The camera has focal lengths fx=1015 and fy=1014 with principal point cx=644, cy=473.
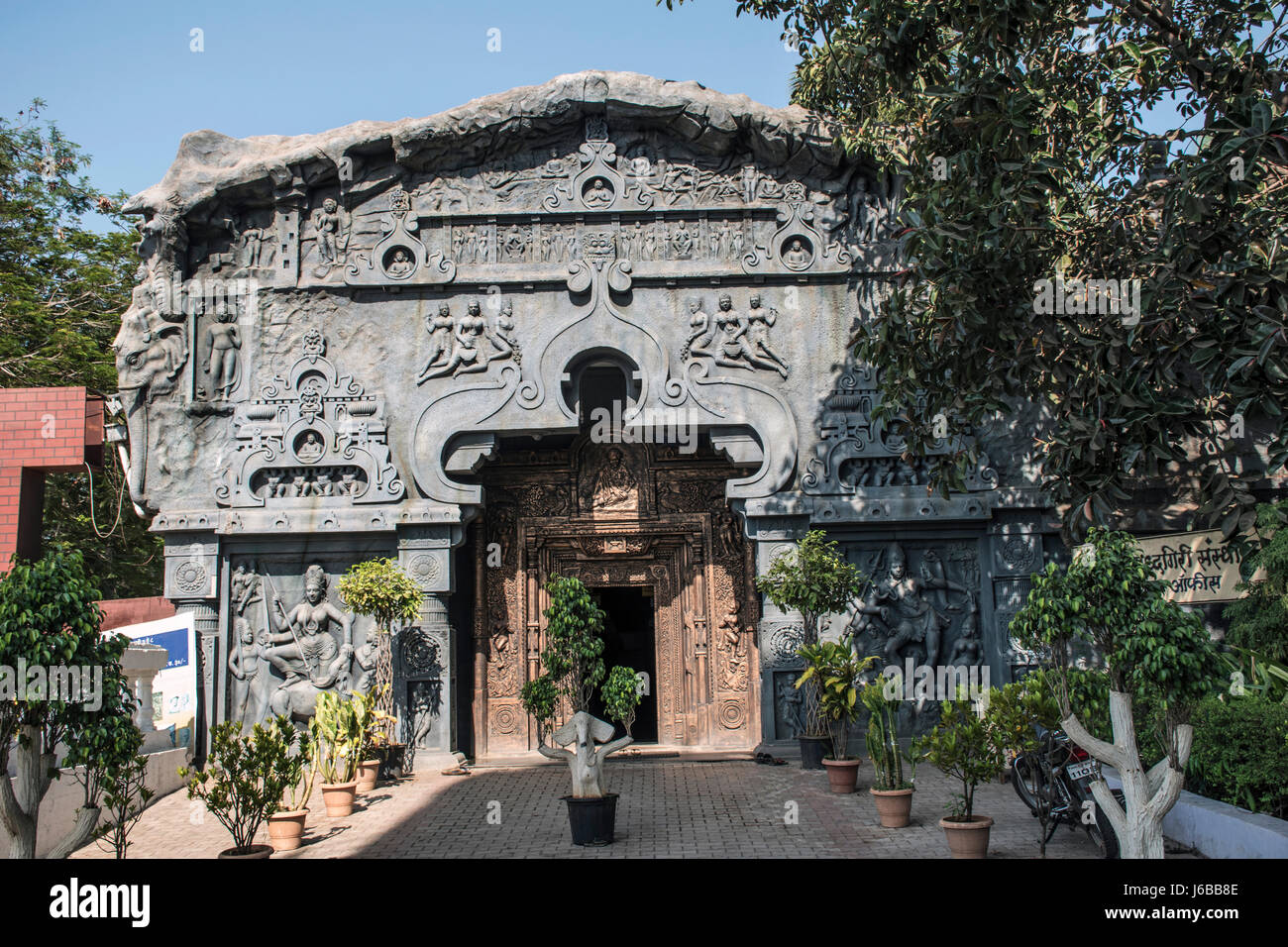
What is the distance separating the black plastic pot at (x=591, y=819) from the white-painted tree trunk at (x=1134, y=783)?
12.4 ft

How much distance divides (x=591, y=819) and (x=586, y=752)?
0.53 meters

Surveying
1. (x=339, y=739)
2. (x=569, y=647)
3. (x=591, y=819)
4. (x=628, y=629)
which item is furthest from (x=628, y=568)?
(x=591, y=819)

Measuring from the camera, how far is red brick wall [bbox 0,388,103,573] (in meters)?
11.1

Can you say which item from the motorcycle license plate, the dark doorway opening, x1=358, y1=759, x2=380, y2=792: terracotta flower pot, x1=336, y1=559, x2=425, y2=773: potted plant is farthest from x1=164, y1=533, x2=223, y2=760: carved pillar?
the motorcycle license plate

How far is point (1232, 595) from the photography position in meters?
11.1

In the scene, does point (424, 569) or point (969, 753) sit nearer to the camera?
point (969, 753)

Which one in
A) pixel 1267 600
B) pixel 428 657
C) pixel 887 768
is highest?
pixel 1267 600

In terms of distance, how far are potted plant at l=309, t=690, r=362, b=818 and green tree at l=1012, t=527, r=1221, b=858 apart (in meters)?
6.60

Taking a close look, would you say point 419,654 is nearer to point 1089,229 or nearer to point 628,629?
point 628,629

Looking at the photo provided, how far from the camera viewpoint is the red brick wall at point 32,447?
1112cm

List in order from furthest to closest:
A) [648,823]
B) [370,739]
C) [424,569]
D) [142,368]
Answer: [142,368] < [424,569] < [370,739] < [648,823]

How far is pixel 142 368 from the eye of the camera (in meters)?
12.8
